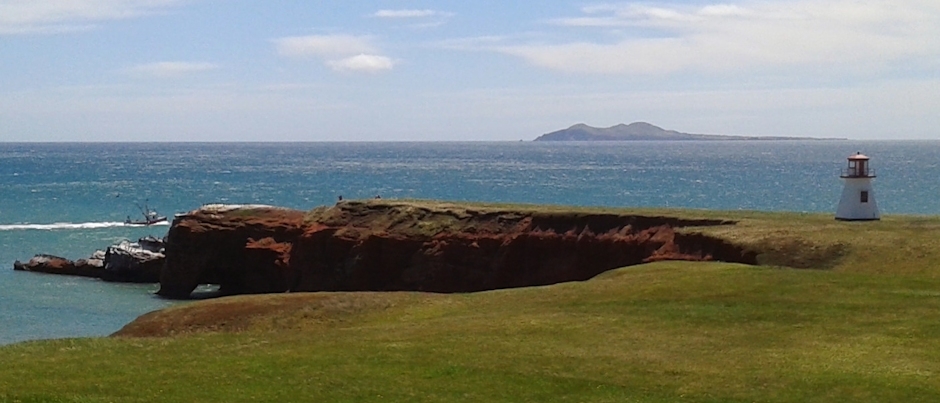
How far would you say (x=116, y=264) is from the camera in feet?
247

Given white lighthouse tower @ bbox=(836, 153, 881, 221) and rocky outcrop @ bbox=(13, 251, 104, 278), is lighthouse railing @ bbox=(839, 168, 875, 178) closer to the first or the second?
white lighthouse tower @ bbox=(836, 153, 881, 221)

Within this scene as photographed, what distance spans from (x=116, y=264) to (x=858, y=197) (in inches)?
1869

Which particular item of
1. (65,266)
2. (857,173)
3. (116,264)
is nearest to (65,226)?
(65,266)

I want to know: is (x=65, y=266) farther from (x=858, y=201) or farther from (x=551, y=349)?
(x=551, y=349)

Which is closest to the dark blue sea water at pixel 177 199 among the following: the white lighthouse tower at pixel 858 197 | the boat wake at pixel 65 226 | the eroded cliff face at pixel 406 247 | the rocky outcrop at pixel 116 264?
the boat wake at pixel 65 226

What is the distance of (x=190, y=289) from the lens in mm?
70312

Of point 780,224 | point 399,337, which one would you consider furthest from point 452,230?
point 399,337

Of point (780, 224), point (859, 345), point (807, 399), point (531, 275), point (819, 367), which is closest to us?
point (807, 399)

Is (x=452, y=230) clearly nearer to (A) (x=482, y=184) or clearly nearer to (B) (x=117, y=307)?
(B) (x=117, y=307)

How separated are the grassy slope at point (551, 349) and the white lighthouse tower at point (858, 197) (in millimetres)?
18893

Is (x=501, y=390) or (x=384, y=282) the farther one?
(x=384, y=282)

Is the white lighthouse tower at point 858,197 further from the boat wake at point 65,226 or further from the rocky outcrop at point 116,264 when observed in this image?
the boat wake at point 65,226

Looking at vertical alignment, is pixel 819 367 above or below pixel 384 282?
above

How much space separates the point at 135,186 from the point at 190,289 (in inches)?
4283
